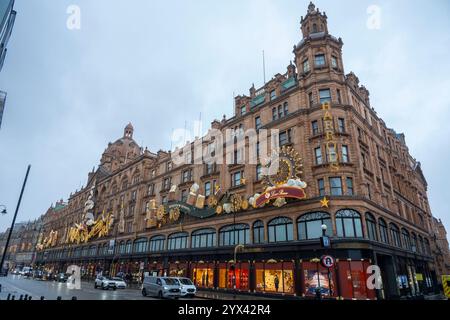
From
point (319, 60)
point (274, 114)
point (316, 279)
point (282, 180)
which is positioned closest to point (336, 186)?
point (282, 180)

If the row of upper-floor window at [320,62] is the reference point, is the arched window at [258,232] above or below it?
below

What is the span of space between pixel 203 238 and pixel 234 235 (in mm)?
6122

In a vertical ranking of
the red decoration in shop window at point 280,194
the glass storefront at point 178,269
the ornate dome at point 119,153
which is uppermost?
the ornate dome at point 119,153

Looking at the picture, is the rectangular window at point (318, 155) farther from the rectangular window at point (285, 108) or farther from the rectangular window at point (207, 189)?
the rectangular window at point (207, 189)

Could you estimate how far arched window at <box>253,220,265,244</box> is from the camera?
32250mm

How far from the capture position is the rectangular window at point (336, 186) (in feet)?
91.8

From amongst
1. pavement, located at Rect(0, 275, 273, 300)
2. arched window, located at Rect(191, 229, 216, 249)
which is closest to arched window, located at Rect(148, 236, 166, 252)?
arched window, located at Rect(191, 229, 216, 249)

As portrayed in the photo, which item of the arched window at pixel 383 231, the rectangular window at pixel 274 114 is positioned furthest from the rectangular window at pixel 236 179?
the arched window at pixel 383 231

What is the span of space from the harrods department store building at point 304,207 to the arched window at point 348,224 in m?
0.09

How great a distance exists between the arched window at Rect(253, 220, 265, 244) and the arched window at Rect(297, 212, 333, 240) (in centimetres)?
481

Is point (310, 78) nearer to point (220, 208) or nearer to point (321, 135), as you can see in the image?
point (321, 135)

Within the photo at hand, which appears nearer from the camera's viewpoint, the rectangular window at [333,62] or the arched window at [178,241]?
the rectangular window at [333,62]

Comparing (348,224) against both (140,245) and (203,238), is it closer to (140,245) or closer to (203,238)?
(203,238)
